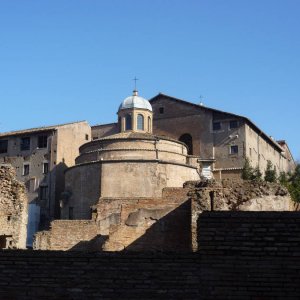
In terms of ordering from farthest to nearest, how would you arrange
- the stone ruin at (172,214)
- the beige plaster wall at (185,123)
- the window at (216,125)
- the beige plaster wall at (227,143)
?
the beige plaster wall at (185,123) → the window at (216,125) → the beige plaster wall at (227,143) → the stone ruin at (172,214)

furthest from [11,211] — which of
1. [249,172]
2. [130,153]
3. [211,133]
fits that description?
[211,133]

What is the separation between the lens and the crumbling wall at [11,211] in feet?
47.8

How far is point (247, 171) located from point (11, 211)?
25005 millimetres

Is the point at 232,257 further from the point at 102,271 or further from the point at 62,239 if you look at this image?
the point at 62,239

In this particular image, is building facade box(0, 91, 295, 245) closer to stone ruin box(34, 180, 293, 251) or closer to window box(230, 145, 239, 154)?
window box(230, 145, 239, 154)

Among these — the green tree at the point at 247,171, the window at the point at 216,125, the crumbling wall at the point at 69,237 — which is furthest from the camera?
the window at the point at 216,125

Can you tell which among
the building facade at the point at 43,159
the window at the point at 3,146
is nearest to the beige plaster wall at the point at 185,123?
the building facade at the point at 43,159

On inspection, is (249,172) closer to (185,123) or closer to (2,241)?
(185,123)

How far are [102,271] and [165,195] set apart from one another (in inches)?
525

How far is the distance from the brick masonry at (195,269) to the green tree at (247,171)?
97.9 ft

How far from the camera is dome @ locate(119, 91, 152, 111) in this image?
129 ft

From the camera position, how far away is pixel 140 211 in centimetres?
1927

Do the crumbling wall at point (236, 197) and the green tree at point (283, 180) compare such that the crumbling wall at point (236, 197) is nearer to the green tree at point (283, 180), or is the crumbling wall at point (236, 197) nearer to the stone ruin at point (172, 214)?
the stone ruin at point (172, 214)

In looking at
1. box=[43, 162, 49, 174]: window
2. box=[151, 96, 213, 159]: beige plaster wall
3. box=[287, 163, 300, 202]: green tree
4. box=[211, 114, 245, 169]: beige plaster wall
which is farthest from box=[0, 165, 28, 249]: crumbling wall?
box=[151, 96, 213, 159]: beige plaster wall
